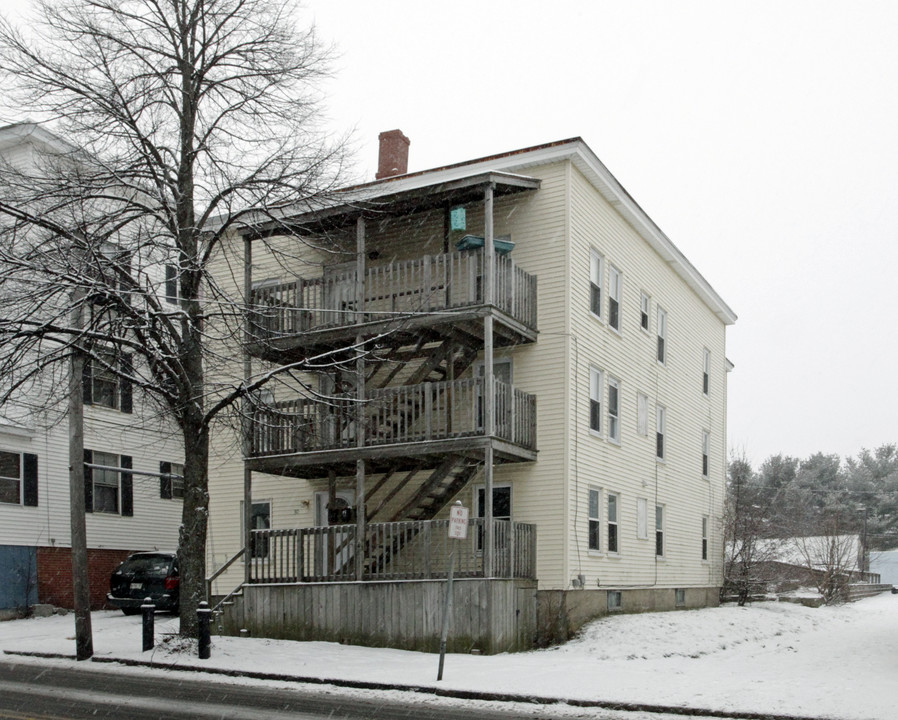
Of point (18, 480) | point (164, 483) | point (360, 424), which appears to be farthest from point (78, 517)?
point (164, 483)

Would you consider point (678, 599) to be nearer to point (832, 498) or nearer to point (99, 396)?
point (99, 396)

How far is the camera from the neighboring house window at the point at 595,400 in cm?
2302

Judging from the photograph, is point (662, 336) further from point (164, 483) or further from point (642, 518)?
point (164, 483)

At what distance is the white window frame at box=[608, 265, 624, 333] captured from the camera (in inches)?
969

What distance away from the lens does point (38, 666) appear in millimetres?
16531

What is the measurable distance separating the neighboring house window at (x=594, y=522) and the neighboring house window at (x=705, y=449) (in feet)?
34.1

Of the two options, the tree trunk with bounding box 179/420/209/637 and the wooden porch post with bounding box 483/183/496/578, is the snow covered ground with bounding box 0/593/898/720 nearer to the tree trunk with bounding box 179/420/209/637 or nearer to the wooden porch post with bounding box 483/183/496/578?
the tree trunk with bounding box 179/420/209/637

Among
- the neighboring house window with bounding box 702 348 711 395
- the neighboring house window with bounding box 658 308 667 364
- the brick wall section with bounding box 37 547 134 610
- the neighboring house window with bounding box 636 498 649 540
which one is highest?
the neighboring house window with bounding box 658 308 667 364

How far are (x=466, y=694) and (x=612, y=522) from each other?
11.0 meters

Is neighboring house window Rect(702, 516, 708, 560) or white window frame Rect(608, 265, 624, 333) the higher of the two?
white window frame Rect(608, 265, 624, 333)

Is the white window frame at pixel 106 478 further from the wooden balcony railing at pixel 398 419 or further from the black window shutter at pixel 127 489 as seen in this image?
the wooden balcony railing at pixel 398 419

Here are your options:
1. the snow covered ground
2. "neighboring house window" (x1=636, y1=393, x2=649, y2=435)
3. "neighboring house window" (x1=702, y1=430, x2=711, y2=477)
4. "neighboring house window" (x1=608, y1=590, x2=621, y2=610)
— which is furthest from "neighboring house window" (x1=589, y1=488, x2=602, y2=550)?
"neighboring house window" (x1=702, y1=430, x2=711, y2=477)

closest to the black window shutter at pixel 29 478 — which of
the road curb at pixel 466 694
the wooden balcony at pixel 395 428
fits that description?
the wooden balcony at pixel 395 428

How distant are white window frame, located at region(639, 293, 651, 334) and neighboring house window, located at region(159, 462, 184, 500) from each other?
14.6 metres
